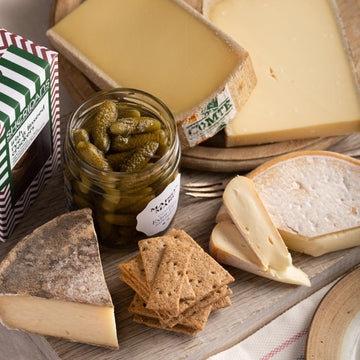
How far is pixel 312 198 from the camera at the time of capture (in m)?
1.95

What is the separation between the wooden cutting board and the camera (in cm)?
175

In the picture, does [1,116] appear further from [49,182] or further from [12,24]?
[12,24]

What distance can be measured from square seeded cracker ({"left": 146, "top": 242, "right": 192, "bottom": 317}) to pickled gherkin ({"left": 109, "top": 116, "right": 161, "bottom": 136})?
32cm

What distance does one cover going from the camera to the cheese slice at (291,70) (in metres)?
2.09

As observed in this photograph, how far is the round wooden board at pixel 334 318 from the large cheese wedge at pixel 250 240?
13cm

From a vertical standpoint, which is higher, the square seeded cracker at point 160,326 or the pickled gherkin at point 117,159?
the pickled gherkin at point 117,159

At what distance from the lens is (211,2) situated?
229cm

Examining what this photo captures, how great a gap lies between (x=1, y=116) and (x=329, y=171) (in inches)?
39.9

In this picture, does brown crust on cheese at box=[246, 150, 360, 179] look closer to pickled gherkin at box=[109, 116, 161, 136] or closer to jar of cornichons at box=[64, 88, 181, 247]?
jar of cornichons at box=[64, 88, 181, 247]

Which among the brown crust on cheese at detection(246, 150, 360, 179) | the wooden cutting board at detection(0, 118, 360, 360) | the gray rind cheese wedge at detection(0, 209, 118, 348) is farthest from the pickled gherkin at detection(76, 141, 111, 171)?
the brown crust on cheese at detection(246, 150, 360, 179)

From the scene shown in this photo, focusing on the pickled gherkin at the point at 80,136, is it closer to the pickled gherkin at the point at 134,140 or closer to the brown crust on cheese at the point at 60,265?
the pickled gherkin at the point at 134,140

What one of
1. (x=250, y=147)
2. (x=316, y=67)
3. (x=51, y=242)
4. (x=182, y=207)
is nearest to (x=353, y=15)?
(x=316, y=67)

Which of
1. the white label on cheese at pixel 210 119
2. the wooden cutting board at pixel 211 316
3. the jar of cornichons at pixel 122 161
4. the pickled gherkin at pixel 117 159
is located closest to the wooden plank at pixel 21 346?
the wooden cutting board at pixel 211 316

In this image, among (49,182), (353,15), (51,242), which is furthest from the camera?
(353,15)
